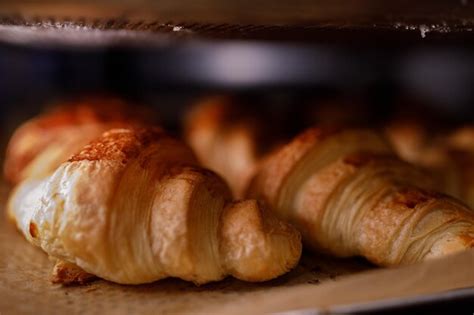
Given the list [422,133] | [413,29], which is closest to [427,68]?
[422,133]

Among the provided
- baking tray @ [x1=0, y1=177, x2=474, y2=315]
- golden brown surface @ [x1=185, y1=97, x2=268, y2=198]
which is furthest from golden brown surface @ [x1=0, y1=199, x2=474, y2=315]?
golden brown surface @ [x1=185, y1=97, x2=268, y2=198]

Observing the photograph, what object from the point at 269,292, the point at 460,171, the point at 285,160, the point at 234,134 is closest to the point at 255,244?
the point at 269,292

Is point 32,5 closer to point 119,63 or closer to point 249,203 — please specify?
point 249,203

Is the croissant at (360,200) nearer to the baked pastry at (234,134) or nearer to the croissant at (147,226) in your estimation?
the croissant at (147,226)

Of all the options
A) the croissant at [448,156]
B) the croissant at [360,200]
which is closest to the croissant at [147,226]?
the croissant at [360,200]

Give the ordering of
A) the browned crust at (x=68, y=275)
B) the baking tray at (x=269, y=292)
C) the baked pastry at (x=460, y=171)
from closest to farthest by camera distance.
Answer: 1. the baking tray at (x=269, y=292)
2. the browned crust at (x=68, y=275)
3. the baked pastry at (x=460, y=171)

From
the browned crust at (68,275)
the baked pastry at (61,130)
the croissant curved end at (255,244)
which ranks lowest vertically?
the browned crust at (68,275)

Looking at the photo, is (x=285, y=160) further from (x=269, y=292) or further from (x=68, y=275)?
(x=68, y=275)
